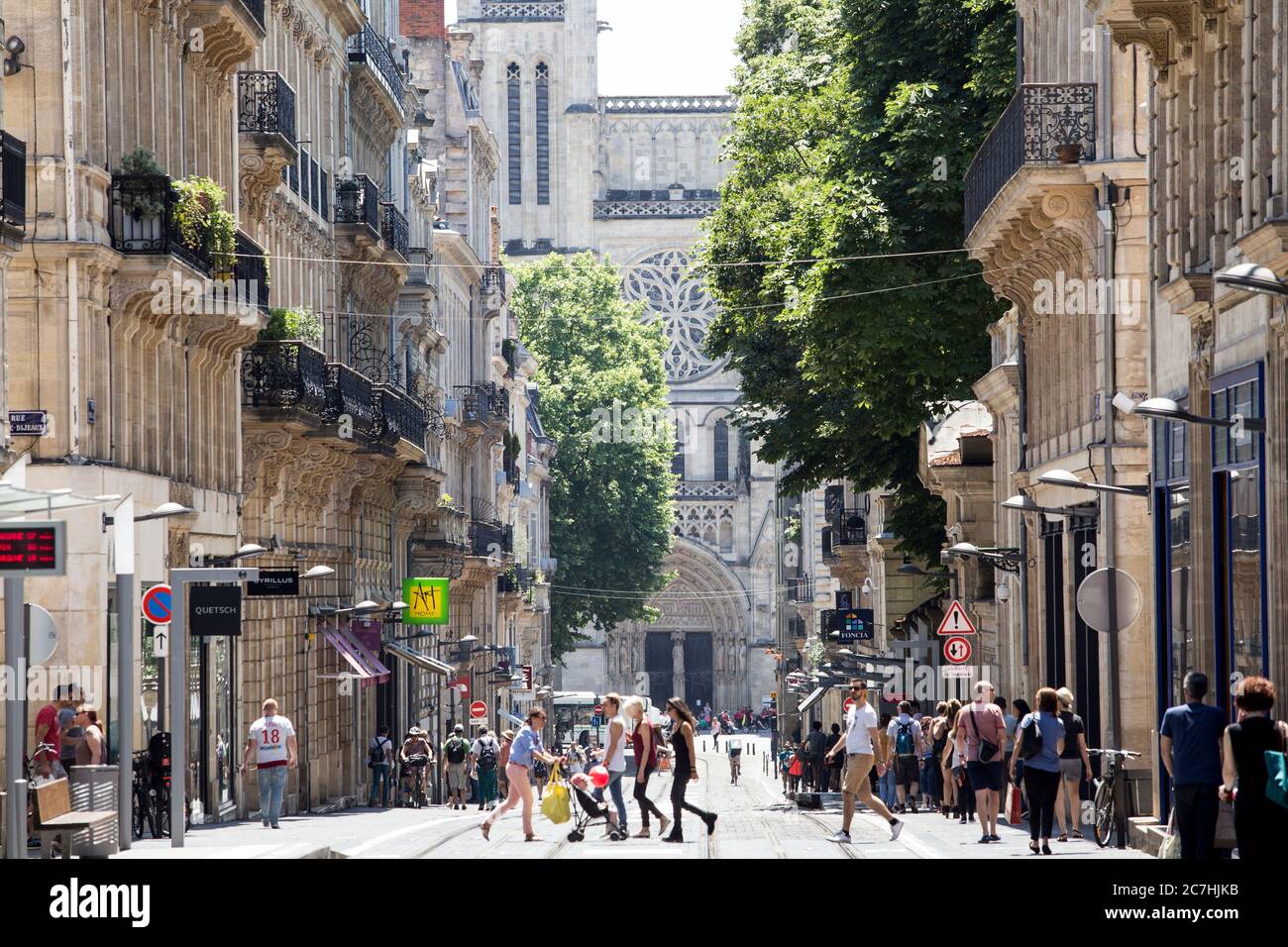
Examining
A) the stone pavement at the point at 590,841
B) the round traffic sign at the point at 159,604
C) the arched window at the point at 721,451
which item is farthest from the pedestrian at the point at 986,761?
the arched window at the point at 721,451

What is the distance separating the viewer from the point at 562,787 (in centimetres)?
2291

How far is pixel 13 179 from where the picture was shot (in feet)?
74.4

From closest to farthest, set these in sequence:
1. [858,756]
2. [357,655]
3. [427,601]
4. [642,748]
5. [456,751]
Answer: [858,756] < [642,748] < [456,751] < [357,655] < [427,601]

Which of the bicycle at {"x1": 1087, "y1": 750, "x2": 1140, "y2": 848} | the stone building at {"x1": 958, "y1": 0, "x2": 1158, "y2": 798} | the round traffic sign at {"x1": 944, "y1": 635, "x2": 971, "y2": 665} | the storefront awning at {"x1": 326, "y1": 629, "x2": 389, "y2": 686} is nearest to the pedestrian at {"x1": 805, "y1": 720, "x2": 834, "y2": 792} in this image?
the storefront awning at {"x1": 326, "y1": 629, "x2": 389, "y2": 686}

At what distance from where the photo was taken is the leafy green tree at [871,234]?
117 ft

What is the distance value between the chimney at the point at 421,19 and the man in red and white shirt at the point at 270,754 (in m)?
34.9

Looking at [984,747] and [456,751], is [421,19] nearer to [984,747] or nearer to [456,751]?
[456,751]

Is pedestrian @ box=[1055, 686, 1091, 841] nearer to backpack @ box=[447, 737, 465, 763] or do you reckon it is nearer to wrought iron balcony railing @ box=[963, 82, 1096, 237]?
wrought iron balcony railing @ box=[963, 82, 1096, 237]

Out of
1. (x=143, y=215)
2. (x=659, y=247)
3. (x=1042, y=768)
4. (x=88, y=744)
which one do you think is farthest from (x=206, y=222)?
(x=659, y=247)

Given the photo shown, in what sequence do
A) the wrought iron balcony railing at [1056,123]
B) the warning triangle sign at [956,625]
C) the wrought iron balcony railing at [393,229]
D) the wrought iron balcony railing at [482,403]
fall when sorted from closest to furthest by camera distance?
the wrought iron balcony railing at [1056,123] → the warning triangle sign at [956,625] → the wrought iron balcony railing at [393,229] → the wrought iron balcony railing at [482,403]

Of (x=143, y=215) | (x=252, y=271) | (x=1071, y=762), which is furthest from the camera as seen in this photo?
(x=252, y=271)

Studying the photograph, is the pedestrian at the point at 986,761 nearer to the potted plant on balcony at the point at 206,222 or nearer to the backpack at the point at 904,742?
the potted plant on balcony at the point at 206,222

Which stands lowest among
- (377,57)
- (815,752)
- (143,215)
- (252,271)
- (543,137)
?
(815,752)

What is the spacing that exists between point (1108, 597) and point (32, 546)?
384 inches
